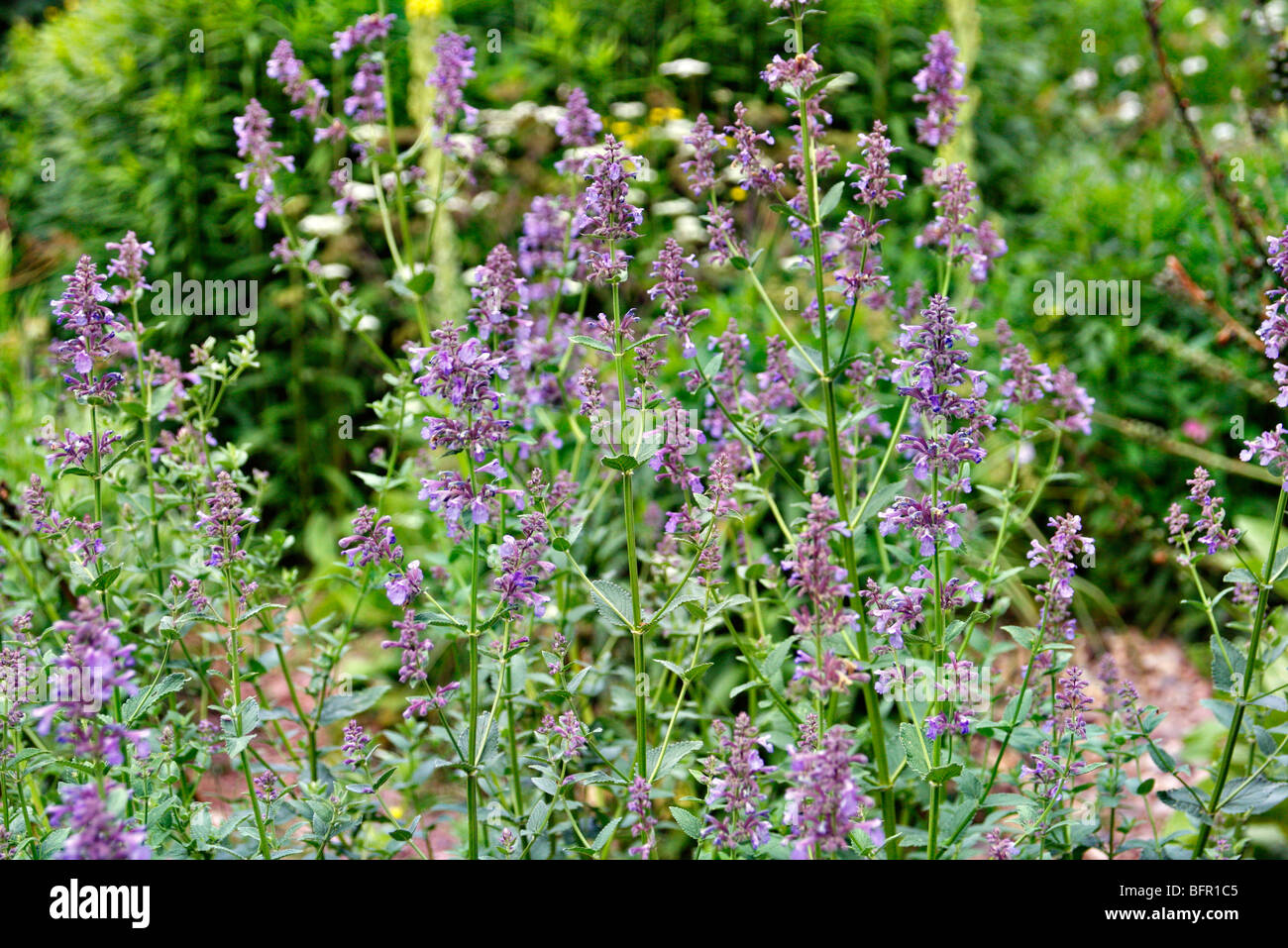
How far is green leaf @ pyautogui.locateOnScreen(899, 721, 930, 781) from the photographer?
203 centimetres

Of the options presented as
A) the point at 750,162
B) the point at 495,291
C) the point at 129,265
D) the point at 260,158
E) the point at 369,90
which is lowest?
the point at 495,291

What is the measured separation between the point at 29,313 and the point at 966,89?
5.34 m

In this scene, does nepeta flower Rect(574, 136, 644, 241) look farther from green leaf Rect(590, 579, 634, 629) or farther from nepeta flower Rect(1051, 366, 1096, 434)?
nepeta flower Rect(1051, 366, 1096, 434)

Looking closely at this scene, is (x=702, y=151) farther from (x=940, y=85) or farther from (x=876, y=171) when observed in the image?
(x=940, y=85)

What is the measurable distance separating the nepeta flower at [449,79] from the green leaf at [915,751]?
192cm

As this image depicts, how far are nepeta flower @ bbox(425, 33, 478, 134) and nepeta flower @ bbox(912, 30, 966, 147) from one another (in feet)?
3.90

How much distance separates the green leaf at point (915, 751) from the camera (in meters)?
2.03

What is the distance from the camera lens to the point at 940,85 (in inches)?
99.6

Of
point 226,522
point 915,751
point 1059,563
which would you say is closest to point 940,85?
point 1059,563

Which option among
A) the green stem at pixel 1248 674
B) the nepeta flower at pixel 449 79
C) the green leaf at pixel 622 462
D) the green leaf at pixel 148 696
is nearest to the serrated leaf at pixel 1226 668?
the green stem at pixel 1248 674

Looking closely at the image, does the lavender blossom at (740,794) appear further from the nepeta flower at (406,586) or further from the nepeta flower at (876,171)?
the nepeta flower at (876,171)

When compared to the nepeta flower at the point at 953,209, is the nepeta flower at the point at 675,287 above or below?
below

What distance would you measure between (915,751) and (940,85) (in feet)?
5.10

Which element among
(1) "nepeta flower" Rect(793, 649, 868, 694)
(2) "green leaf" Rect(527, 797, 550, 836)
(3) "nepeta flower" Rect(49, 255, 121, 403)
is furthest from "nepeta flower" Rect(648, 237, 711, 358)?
(3) "nepeta flower" Rect(49, 255, 121, 403)
